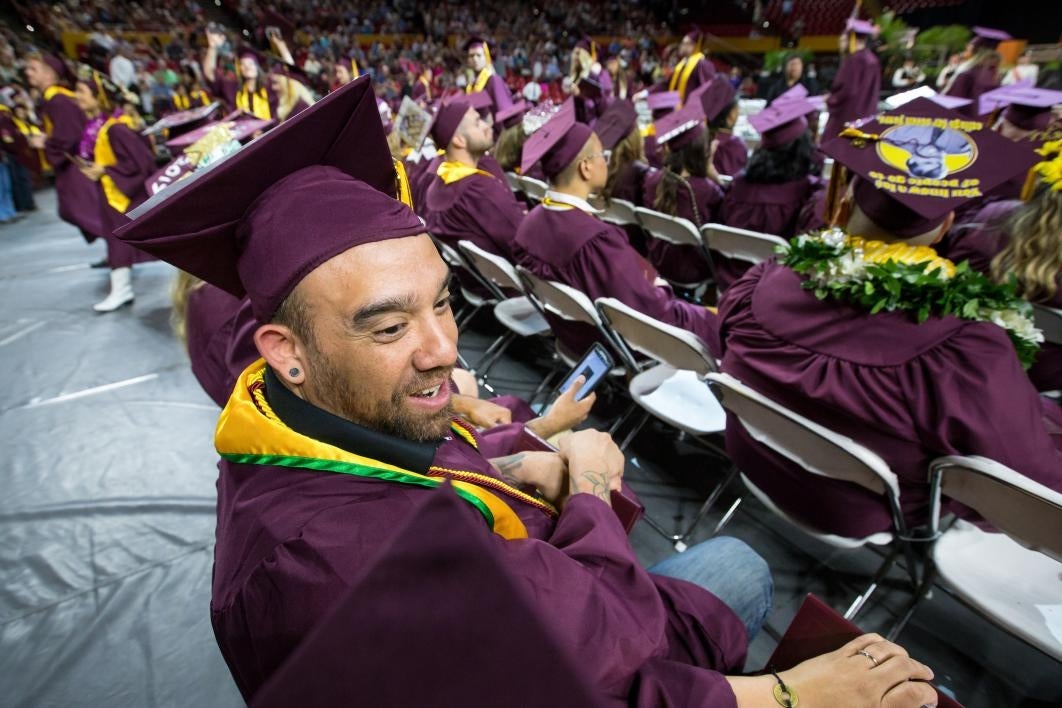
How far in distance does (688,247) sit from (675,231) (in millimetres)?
263

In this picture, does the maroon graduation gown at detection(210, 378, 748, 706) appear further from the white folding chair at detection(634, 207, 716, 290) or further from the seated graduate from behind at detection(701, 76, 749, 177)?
the seated graduate from behind at detection(701, 76, 749, 177)

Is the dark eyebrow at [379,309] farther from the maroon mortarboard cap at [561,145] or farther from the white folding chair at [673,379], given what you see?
the maroon mortarboard cap at [561,145]

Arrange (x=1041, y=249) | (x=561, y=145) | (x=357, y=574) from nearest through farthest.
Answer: (x=357, y=574)
(x=1041, y=249)
(x=561, y=145)

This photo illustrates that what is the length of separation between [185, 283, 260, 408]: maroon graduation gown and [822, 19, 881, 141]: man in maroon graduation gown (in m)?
6.74

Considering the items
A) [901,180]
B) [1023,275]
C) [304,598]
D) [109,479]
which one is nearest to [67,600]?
[109,479]

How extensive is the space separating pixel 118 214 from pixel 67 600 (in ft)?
13.1

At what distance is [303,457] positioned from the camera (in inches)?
33.5

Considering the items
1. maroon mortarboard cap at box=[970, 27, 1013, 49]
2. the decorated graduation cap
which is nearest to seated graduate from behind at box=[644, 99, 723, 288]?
the decorated graduation cap

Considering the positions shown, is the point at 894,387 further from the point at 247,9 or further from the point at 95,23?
the point at 247,9

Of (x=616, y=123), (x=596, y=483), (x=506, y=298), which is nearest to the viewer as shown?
(x=596, y=483)

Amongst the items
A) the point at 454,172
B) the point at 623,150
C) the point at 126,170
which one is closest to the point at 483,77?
the point at 623,150

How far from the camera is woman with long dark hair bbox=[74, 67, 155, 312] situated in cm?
451

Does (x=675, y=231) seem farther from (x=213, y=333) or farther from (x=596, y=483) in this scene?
(x=213, y=333)

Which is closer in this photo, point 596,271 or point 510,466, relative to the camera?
point 510,466
